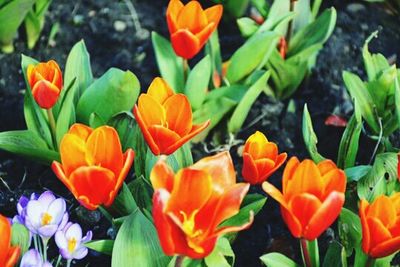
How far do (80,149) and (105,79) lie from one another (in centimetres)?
41

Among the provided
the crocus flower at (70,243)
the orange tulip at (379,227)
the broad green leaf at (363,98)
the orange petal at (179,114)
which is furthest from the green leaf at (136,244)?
the broad green leaf at (363,98)

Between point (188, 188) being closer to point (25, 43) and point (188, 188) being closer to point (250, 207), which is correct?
point (250, 207)

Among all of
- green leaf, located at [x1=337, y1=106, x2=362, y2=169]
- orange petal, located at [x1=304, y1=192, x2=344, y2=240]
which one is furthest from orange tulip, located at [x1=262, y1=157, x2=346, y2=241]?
green leaf, located at [x1=337, y1=106, x2=362, y2=169]

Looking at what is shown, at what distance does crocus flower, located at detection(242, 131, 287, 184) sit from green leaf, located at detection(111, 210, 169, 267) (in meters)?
0.21

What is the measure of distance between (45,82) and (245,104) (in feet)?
1.90

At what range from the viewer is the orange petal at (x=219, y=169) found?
4.33 feet

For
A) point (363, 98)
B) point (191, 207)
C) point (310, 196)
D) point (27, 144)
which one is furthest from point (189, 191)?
point (363, 98)

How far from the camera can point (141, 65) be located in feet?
7.52

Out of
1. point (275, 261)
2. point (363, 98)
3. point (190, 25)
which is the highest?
point (190, 25)

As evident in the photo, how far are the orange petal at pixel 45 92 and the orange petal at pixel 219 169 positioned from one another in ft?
1.21

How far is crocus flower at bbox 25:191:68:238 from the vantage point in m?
1.46

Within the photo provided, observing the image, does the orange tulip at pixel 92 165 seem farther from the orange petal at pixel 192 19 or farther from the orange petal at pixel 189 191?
the orange petal at pixel 192 19

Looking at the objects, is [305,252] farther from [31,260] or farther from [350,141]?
[31,260]

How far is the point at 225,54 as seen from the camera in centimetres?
233
